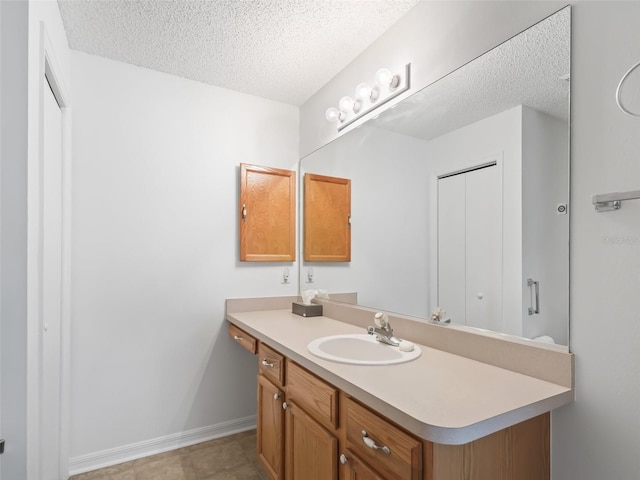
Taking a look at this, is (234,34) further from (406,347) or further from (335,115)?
(406,347)

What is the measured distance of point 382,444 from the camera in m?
0.97

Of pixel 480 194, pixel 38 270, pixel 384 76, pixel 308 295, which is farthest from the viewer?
pixel 308 295

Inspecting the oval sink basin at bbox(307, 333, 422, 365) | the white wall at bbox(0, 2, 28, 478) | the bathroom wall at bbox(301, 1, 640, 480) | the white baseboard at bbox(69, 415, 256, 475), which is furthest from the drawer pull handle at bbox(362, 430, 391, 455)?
the white baseboard at bbox(69, 415, 256, 475)

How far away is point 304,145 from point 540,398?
215 cm

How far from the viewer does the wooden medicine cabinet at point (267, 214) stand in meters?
2.42

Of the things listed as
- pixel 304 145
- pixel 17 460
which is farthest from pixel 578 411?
pixel 304 145

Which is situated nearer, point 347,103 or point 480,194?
point 480,194

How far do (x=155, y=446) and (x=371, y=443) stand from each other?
176 centimetres

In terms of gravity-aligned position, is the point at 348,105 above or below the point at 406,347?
above

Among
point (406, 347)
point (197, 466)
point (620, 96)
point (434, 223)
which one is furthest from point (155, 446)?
point (620, 96)

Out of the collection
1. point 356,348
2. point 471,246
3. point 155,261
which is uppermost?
point 471,246

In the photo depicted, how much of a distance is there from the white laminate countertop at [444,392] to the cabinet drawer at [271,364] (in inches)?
6.5

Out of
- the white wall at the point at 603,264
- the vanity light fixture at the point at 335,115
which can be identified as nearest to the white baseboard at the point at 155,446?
the white wall at the point at 603,264

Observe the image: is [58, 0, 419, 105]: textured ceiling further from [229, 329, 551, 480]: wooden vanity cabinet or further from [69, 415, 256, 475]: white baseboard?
[69, 415, 256, 475]: white baseboard
